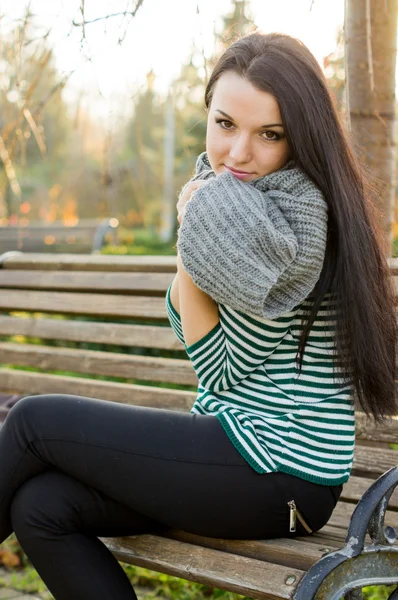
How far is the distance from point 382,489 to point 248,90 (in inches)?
37.3

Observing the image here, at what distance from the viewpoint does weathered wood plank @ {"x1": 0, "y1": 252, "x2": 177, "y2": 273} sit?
3072 mm

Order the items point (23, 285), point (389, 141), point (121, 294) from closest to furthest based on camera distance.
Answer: point (389, 141), point (121, 294), point (23, 285)

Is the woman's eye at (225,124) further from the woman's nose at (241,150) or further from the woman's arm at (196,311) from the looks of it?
the woman's arm at (196,311)

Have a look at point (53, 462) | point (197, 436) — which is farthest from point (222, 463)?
point (53, 462)

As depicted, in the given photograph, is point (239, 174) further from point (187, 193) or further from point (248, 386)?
Result: point (248, 386)

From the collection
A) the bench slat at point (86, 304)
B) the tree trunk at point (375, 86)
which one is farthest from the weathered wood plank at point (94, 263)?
the tree trunk at point (375, 86)

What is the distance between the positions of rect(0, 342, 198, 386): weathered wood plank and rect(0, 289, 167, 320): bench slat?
16 cm

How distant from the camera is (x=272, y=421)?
1838 mm

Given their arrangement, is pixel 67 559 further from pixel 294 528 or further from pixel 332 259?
pixel 332 259

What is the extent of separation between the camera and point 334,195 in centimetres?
180

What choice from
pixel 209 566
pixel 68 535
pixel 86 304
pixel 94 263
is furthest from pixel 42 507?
pixel 94 263

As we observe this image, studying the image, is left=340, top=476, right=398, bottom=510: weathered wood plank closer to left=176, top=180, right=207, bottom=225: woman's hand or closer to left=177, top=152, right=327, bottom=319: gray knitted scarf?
left=177, top=152, right=327, bottom=319: gray knitted scarf

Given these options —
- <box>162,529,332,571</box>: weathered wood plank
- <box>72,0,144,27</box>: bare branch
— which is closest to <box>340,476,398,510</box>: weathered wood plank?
<box>162,529,332,571</box>: weathered wood plank

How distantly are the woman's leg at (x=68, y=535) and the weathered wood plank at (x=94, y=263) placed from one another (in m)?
1.30
